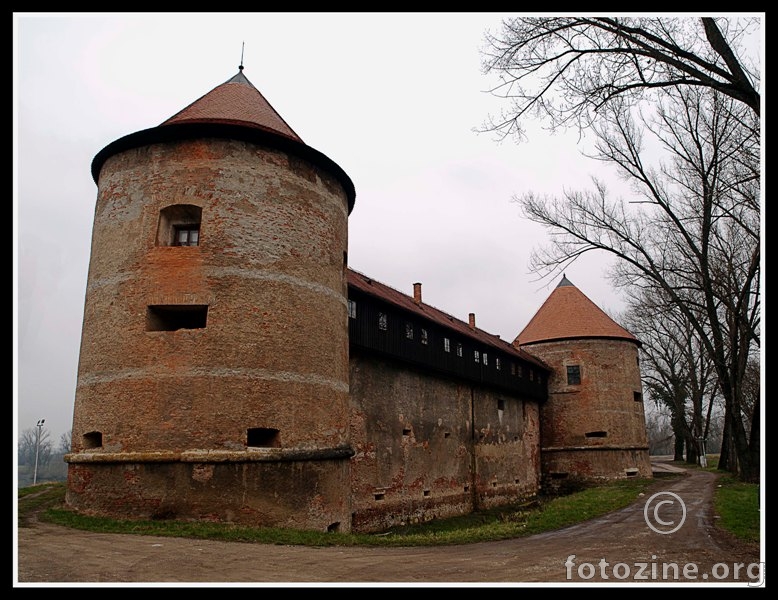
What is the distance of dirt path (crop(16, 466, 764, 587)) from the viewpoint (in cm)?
691

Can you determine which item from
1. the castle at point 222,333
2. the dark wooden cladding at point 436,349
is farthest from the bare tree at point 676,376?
the castle at point 222,333

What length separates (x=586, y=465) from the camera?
2780 centimetres

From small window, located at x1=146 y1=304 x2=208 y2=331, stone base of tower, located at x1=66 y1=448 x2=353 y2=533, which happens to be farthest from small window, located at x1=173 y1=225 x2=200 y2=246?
stone base of tower, located at x1=66 y1=448 x2=353 y2=533

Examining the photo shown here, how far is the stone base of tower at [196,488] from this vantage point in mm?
10203

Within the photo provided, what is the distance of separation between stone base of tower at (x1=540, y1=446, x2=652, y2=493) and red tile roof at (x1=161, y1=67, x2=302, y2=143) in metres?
21.0

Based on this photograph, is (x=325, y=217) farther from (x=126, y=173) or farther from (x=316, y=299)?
(x=126, y=173)

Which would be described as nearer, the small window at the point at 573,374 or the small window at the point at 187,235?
the small window at the point at 187,235

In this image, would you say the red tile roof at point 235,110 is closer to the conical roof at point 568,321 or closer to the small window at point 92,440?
the small window at point 92,440

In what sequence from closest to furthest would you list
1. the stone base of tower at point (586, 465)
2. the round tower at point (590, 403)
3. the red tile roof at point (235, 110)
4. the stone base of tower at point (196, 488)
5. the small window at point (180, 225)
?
the stone base of tower at point (196, 488), the small window at point (180, 225), the red tile roof at point (235, 110), the stone base of tower at point (586, 465), the round tower at point (590, 403)

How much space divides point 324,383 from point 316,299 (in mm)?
1735

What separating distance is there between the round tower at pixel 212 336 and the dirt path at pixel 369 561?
141 cm

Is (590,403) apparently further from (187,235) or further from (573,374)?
(187,235)

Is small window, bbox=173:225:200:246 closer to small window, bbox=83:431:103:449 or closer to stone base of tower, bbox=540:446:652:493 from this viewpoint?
small window, bbox=83:431:103:449

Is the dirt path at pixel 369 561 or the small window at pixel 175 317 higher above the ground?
the small window at pixel 175 317
